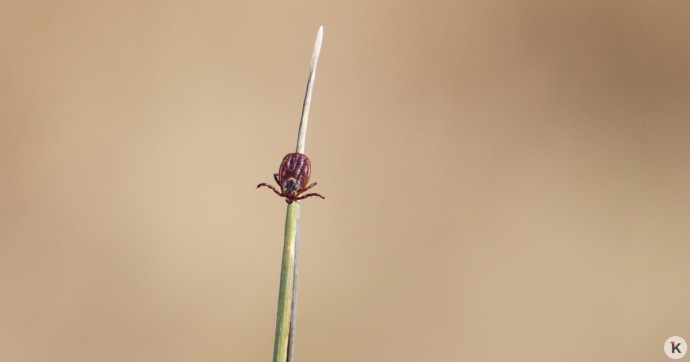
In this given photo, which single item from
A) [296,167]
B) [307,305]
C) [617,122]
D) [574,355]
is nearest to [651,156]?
[617,122]

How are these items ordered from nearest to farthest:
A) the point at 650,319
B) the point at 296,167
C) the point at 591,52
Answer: the point at 296,167 → the point at 650,319 → the point at 591,52

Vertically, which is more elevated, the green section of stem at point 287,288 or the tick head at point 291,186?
the tick head at point 291,186

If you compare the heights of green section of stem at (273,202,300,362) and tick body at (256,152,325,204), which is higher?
tick body at (256,152,325,204)

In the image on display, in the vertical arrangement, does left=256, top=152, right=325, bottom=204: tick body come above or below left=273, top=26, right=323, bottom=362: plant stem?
above

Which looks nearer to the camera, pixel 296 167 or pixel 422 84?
pixel 296 167

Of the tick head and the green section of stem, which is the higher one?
the tick head

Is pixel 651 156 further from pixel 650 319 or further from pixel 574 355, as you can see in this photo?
pixel 574 355

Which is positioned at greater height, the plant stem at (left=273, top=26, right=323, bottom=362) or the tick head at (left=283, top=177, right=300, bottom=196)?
the tick head at (left=283, top=177, right=300, bottom=196)

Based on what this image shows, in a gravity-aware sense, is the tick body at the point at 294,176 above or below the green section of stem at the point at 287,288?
above
